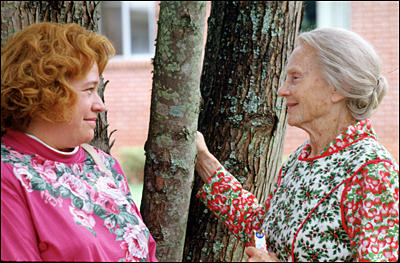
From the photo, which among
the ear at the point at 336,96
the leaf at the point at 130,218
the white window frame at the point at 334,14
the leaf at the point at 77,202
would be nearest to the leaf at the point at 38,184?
the leaf at the point at 77,202

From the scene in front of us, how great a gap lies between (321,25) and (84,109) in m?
9.69

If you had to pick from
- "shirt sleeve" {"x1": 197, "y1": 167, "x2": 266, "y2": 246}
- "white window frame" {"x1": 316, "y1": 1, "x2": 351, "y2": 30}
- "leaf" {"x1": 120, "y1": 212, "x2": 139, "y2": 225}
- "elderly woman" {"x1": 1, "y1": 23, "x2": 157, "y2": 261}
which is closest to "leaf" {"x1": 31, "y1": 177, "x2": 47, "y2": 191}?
"elderly woman" {"x1": 1, "y1": 23, "x2": 157, "y2": 261}

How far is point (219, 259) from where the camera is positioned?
324 cm

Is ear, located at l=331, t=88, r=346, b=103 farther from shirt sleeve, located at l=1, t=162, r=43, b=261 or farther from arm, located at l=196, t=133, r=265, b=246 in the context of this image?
shirt sleeve, located at l=1, t=162, r=43, b=261

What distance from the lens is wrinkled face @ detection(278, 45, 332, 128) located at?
2.58m

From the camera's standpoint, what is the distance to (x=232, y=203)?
2.98m

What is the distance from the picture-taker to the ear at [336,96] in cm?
255

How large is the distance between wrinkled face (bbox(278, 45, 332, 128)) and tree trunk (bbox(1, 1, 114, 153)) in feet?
2.80

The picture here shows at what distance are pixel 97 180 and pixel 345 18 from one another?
9688 mm

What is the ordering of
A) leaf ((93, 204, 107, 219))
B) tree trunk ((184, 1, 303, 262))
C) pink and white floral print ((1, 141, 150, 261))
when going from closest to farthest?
pink and white floral print ((1, 141, 150, 261)) → leaf ((93, 204, 107, 219)) → tree trunk ((184, 1, 303, 262))

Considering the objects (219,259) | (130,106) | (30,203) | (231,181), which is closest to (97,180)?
(30,203)

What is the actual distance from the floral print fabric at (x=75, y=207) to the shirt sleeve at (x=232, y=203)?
2.03 feet

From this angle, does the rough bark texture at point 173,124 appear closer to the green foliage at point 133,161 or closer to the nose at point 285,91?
the nose at point 285,91

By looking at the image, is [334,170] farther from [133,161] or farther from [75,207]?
[133,161]
